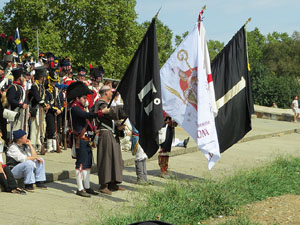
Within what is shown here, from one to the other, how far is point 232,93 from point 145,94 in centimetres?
257

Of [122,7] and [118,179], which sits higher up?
[122,7]

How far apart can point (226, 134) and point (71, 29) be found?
4212 cm

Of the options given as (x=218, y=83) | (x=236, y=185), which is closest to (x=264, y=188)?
(x=236, y=185)

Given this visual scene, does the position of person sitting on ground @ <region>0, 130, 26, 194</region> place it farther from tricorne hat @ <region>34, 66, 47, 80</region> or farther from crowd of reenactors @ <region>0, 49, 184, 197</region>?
tricorne hat @ <region>34, 66, 47, 80</region>

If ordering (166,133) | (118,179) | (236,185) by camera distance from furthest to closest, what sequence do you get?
(166,133) → (118,179) → (236,185)

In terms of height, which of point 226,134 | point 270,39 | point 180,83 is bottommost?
point 226,134

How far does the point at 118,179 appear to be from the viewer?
29.5 ft

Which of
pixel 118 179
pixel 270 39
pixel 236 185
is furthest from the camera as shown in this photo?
pixel 270 39

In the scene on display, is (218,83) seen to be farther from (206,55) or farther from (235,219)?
(235,219)

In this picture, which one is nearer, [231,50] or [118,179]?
[118,179]

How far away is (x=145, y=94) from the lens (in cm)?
818

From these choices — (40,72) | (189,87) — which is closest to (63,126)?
(40,72)

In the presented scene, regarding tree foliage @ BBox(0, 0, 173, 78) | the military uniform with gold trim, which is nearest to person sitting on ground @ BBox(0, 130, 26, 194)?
the military uniform with gold trim

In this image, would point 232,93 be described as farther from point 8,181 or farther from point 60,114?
point 60,114
